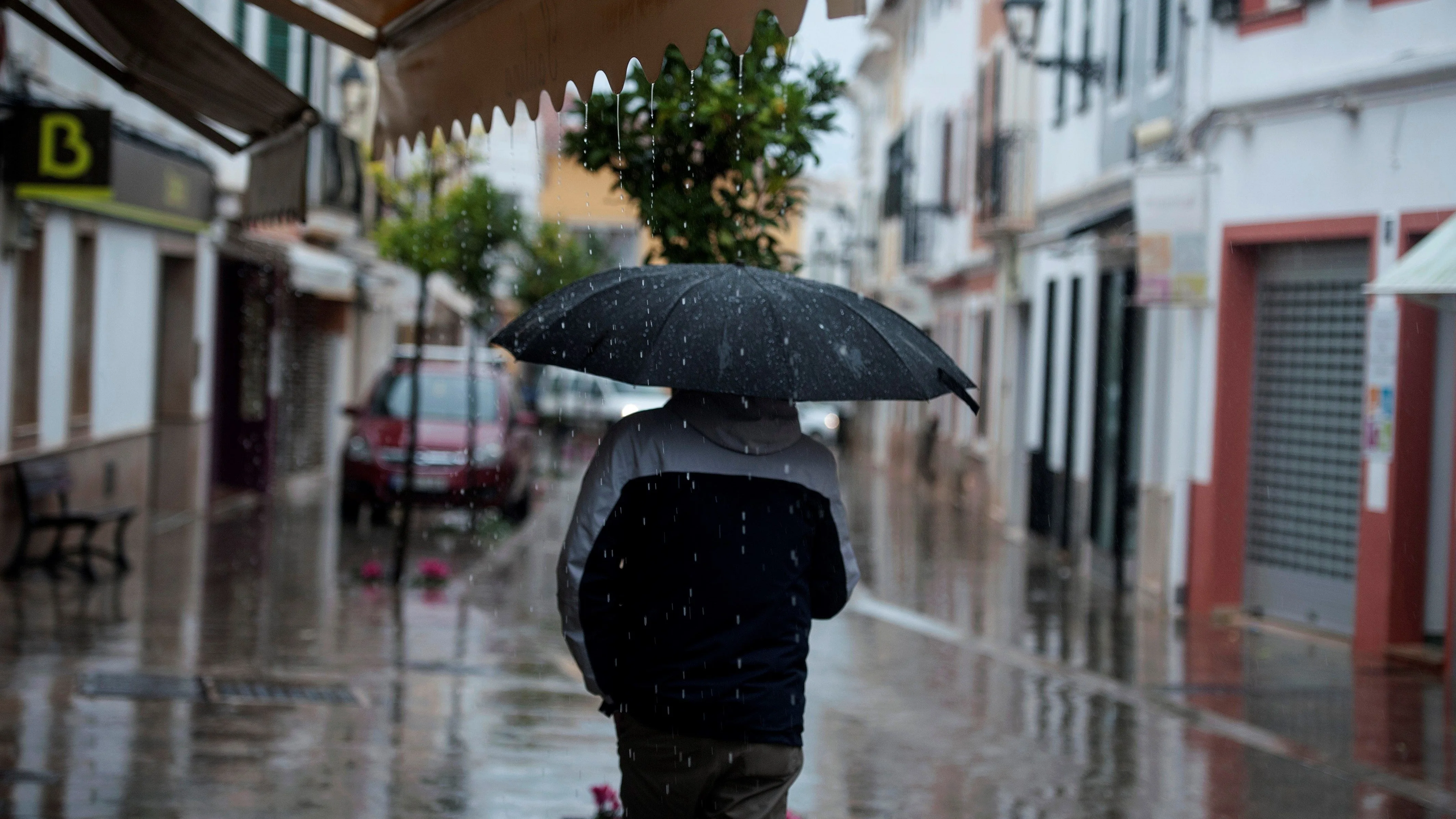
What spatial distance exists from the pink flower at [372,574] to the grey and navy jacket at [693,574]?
33.2ft

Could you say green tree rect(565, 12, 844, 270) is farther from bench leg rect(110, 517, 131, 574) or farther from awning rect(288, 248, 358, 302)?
awning rect(288, 248, 358, 302)

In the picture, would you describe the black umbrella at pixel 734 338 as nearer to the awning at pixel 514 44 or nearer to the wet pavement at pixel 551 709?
the awning at pixel 514 44

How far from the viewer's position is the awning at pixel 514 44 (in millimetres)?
4227

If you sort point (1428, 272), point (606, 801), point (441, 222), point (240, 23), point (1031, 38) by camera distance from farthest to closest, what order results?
point (240, 23) → point (1031, 38) → point (441, 222) → point (1428, 272) → point (606, 801)

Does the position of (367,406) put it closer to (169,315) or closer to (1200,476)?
(169,315)

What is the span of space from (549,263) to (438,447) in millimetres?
21968

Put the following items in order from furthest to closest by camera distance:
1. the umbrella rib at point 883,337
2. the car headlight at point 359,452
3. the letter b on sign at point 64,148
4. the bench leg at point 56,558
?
the car headlight at point 359,452
the bench leg at point 56,558
the letter b on sign at point 64,148
the umbrella rib at point 883,337

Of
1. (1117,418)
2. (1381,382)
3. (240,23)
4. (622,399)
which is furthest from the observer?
(622,399)

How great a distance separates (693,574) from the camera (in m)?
4.04

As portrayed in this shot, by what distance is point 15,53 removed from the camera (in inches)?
492

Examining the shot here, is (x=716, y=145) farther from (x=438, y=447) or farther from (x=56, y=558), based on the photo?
(x=438, y=447)

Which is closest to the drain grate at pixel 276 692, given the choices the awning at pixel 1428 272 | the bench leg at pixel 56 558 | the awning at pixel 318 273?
the bench leg at pixel 56 558

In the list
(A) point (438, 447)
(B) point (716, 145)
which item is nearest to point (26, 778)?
(B) point (716, 145)

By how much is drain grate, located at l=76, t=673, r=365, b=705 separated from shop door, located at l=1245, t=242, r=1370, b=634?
24.1 ft
